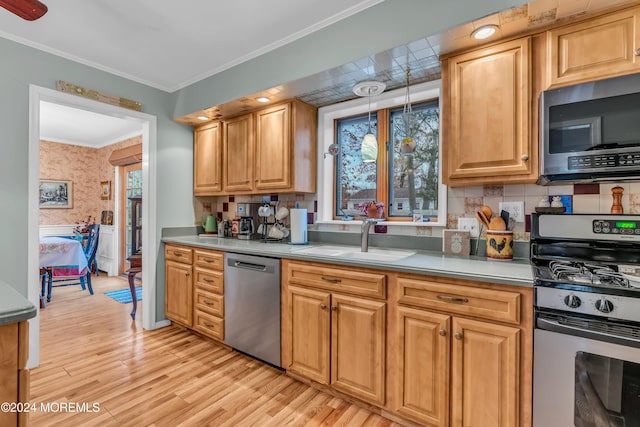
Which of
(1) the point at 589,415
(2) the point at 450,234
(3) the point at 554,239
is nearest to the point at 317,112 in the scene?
(2) the point at 450,234

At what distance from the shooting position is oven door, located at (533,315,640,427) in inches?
43.5

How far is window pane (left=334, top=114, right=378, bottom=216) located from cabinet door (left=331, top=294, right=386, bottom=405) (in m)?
1.04

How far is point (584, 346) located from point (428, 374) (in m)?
0.66

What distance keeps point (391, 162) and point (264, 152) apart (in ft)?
3.60

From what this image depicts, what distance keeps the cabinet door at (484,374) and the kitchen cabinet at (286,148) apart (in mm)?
1637

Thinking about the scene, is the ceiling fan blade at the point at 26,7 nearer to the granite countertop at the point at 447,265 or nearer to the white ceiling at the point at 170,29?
the white ceiling at the point at 170,29

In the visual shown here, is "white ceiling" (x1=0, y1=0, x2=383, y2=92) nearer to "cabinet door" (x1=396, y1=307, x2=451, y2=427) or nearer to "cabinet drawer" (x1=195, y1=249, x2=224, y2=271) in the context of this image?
"cabinet drawer" (x1=195, y1=249, x2=224, y2=271)

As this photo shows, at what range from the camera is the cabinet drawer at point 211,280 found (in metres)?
2.52

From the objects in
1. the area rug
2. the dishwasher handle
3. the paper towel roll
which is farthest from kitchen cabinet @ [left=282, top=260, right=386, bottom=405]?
the area rug

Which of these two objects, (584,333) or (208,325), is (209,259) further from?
(584,333)

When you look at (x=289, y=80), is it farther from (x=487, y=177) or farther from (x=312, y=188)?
(x=487, y=177)

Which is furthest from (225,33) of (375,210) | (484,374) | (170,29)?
(484,374)

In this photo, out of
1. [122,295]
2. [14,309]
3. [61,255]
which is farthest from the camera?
[122,295]

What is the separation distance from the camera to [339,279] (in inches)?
71.9
